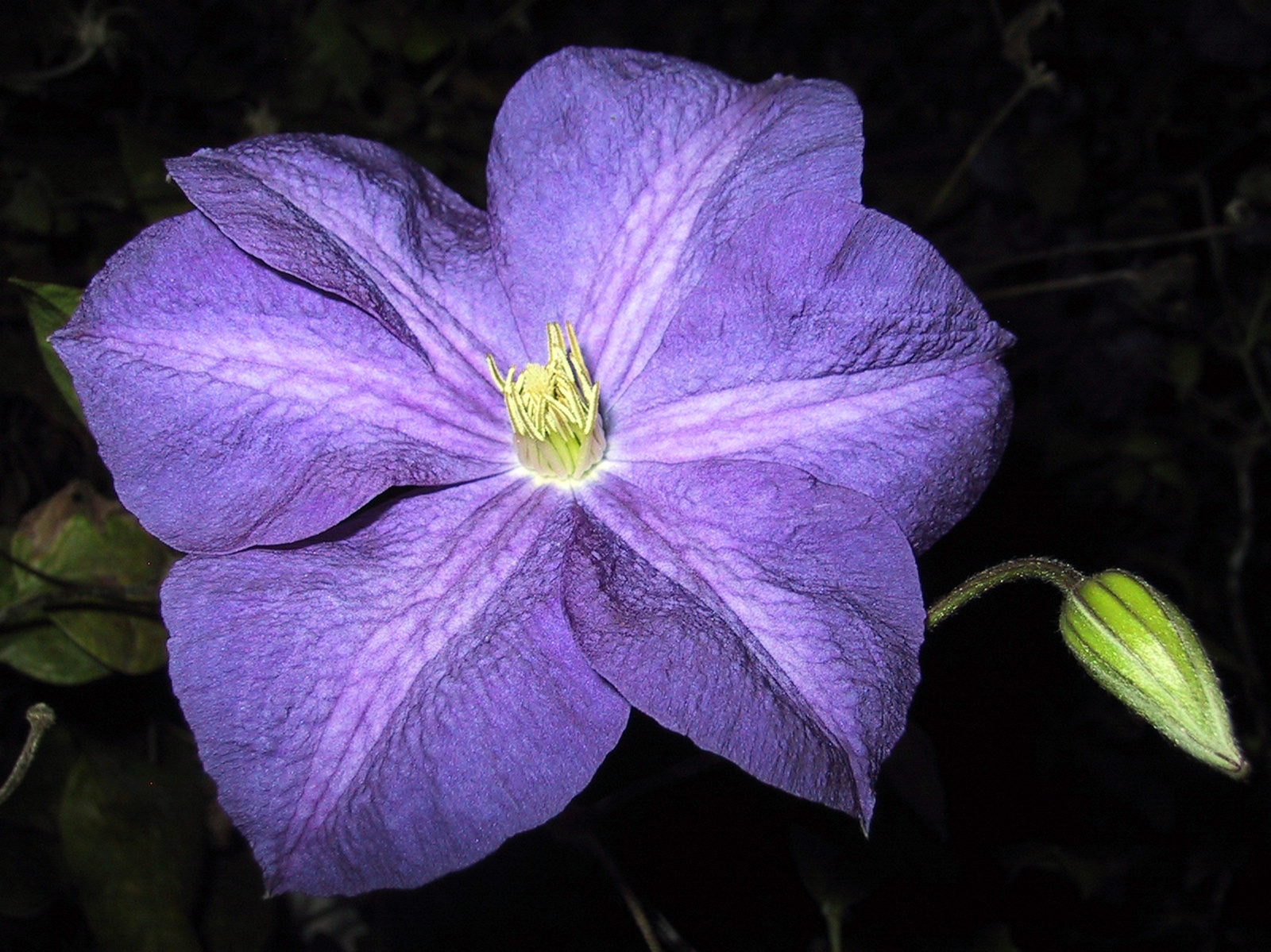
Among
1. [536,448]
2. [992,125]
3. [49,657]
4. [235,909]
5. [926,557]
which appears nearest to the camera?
[536,448]

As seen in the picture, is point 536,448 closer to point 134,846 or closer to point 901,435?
point 901,435

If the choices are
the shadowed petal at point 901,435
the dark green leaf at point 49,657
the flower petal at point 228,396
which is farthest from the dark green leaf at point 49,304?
the shadowed petal at point 901,435

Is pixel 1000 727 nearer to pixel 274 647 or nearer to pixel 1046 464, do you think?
pixel 1046 464

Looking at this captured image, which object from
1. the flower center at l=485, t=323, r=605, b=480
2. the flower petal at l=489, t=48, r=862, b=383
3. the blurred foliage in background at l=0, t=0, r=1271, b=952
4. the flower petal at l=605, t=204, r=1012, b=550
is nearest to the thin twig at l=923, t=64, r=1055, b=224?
the blurred foliage in background at l=0, t=0, r=1271, b=952

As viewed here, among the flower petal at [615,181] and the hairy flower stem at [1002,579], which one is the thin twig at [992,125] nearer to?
the flower petal at [615,181]

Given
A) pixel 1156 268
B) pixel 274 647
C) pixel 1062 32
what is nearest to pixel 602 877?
pixel 274 647

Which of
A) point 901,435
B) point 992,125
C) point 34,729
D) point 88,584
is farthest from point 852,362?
point 992,125
